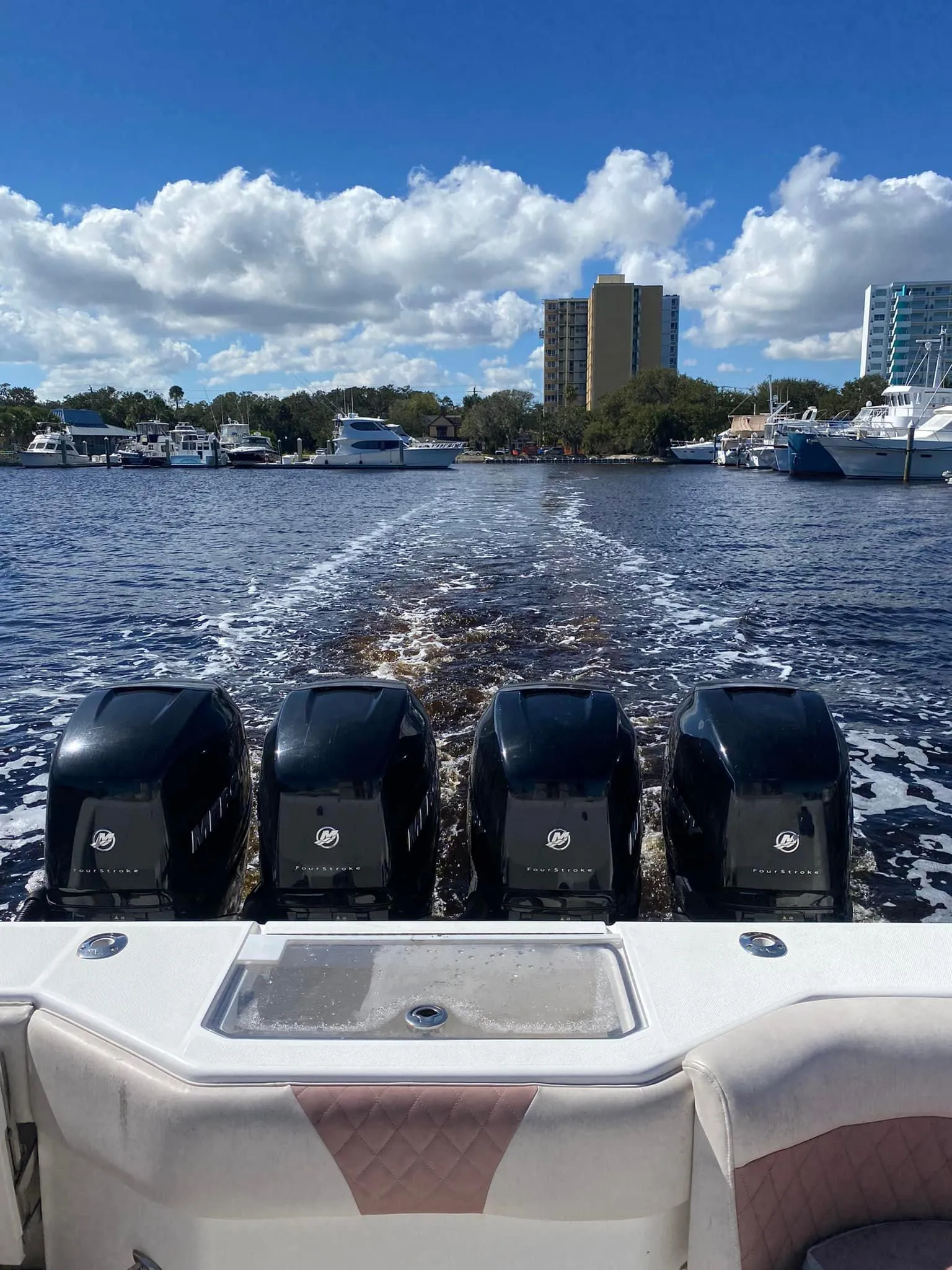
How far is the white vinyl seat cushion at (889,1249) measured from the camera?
1820 millimetres

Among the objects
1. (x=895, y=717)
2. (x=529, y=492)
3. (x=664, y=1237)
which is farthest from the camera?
(x=529, y=492)

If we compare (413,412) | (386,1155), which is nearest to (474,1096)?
(386,1155)

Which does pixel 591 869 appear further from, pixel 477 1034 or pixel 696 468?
pixel 696 468

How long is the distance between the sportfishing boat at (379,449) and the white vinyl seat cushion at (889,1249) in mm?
71636

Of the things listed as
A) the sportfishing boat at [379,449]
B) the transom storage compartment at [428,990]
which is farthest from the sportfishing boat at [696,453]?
the transom storage compartment at [428,990]

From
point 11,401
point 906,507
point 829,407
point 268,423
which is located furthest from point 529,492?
point 11,401

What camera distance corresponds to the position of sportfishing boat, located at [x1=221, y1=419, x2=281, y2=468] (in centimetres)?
8062

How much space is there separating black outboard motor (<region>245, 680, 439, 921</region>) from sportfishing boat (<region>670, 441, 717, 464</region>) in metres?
83.0

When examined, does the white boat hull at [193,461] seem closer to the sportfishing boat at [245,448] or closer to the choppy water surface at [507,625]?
the sportfishing boat at [245,448]

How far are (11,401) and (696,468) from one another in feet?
298

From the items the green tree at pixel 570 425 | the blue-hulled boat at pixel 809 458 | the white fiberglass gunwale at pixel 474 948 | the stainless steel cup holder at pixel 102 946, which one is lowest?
the white fiberglass gunwale at pixel 474 948

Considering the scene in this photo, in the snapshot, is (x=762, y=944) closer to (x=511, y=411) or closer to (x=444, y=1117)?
(x=444, y=1117)

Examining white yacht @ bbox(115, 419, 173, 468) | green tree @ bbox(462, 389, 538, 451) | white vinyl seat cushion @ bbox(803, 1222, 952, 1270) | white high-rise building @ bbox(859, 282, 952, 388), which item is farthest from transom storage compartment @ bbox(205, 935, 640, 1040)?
white high-rise building @ bbox(859, 282, 952, 388)

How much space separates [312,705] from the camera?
3412 mm
